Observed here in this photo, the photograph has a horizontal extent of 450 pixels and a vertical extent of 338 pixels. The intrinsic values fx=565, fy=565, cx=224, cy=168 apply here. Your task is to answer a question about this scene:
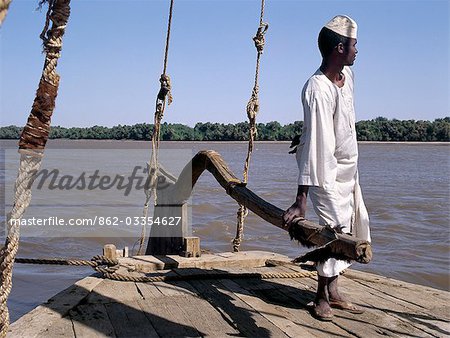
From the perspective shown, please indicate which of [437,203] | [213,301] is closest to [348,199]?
[213,301]

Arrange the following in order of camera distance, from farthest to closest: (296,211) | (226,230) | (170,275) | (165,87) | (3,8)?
Answer: (226,230), (165,87), (170,275), (296,211), (3,8)

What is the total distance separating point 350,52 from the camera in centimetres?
303

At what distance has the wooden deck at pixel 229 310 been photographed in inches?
113

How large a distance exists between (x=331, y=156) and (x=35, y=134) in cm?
169

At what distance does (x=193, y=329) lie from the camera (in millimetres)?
2893

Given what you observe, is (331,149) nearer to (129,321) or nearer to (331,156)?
(331,156)

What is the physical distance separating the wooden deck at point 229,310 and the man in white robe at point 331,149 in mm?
223

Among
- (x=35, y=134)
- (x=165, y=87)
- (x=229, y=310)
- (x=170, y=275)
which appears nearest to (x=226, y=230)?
(x=165, y=87)

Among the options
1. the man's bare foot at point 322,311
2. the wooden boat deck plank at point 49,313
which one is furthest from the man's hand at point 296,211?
the wooden boat deck plank at point 49,313

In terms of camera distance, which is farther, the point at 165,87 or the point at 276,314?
the point at 165,87

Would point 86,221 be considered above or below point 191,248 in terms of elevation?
below

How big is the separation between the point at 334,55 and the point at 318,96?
0.96ft

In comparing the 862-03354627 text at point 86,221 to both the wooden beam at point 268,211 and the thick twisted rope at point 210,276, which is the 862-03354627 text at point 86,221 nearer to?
the wooden beam at point 268,211

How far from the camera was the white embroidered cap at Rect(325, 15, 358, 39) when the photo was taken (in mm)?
2996
